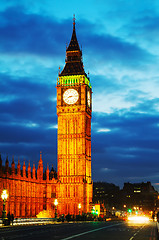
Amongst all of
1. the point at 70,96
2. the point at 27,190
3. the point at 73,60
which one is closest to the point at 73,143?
the point at 70,96

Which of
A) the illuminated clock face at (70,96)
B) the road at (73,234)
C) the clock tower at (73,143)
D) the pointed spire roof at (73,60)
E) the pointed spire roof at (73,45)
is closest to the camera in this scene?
the road at (73,234)

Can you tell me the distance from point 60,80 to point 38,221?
6011 cm

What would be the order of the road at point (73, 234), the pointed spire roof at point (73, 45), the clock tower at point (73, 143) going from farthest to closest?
1. the pointed spire roof at point (73, 45)
2. the clock tower at point (73, 143)
3. the road at point (73, 234)

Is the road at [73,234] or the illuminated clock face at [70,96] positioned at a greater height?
the illuminated clock face at [70,96]

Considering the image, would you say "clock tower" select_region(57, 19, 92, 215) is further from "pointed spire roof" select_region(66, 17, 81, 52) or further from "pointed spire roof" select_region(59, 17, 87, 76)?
"pointed spire roof" select_region(66, 17, 81, 52)

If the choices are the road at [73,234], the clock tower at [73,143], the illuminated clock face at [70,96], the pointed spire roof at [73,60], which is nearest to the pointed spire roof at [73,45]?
the pointed spire roof at [73,60]

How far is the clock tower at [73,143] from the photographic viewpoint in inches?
4323

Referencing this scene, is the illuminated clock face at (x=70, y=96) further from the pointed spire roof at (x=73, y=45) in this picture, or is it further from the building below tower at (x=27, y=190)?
the building below tower at (x=27, y=190)

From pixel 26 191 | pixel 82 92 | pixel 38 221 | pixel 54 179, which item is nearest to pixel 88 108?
pixel 82 92

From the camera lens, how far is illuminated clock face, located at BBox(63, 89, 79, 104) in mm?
113000

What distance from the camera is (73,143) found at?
111625 mm

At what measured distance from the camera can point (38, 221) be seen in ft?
201

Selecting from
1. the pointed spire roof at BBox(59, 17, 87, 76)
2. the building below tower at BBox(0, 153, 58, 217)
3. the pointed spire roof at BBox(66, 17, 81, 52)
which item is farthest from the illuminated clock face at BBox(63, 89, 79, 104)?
the building below tower at BBox(0, 153, 58, 217)

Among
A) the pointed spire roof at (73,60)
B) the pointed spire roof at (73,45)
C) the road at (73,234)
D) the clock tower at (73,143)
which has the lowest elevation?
the road at (73,234)
